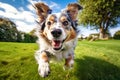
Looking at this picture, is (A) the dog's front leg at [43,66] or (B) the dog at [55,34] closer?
(A) the dog's front leg at [43,66]

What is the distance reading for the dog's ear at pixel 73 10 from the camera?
8.88 m

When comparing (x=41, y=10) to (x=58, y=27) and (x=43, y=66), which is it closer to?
(x=58, y=27)

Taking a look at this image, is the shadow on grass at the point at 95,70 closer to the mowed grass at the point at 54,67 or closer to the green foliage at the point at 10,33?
the mowed grass at the point at 54,67

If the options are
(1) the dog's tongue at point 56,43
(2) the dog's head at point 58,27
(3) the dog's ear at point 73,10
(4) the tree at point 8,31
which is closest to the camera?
(2) the dog's head at point 58,27

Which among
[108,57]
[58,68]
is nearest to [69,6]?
[58,68]

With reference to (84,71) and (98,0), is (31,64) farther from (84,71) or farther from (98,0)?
(98,0)

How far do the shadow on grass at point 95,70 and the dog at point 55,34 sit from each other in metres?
1.23

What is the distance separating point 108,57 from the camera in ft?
44.0

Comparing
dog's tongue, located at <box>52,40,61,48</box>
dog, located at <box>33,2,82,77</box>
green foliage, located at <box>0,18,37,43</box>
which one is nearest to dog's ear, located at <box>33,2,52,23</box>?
dog, located at <box>33,2,82,77</box>

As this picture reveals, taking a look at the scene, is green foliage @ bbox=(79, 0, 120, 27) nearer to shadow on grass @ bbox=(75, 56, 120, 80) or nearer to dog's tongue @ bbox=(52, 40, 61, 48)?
shadow on grass @ bbox=(75, 56, 120, 80)

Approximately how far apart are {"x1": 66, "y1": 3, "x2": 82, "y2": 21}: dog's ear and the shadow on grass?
2296mm

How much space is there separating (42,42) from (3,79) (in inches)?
72.5

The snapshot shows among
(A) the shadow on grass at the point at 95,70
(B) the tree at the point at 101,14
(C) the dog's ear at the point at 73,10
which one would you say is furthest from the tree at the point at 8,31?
(B) the tree at the point at 101,14

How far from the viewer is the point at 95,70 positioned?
11.0 metres
